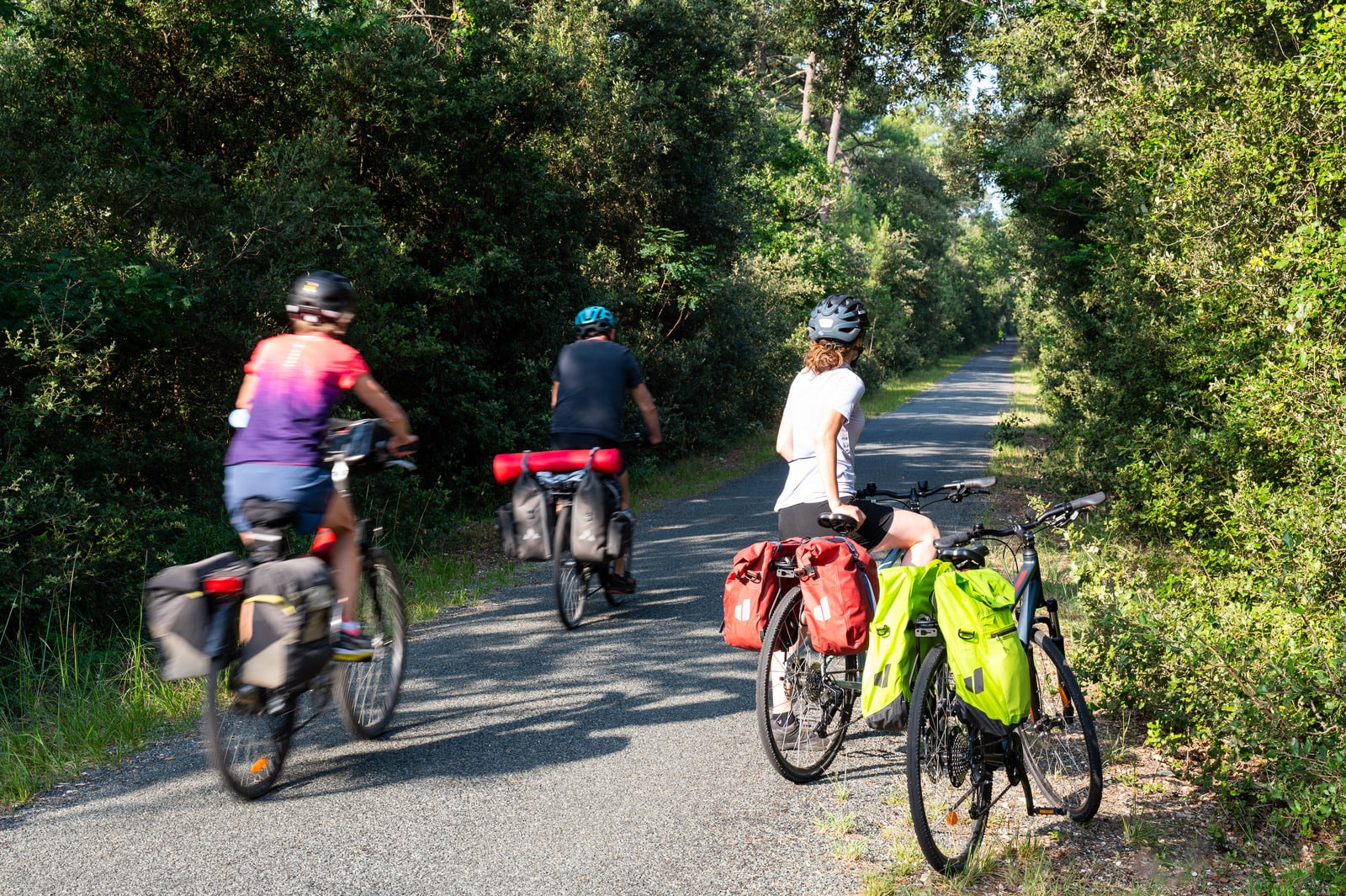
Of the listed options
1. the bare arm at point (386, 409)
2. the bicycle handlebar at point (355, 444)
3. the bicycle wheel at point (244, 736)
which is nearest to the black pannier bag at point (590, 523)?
the bare arm at point (386, 409)

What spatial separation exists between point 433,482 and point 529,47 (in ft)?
17.7

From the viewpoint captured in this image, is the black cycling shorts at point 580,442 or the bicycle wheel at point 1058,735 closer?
the bicycle wheel at point 1058,735

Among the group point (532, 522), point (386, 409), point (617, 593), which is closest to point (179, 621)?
point (386, 409)

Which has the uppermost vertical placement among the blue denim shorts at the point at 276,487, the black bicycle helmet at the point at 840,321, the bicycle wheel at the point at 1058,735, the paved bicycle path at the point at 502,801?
the black bicycle helmet at the point at 840,321

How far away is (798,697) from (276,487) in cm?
243

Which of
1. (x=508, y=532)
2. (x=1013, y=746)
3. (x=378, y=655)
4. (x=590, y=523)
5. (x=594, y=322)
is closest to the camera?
(x=1013, y=746)

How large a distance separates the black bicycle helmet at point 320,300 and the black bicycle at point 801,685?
226 cm

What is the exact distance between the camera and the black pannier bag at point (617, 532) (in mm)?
7125

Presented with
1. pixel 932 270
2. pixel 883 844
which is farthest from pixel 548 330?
pixel 932 270

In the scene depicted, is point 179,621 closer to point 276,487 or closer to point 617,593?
point 276,487

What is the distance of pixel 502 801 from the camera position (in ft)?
14.8

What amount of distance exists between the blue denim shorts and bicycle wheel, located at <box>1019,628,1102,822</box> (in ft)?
9.78

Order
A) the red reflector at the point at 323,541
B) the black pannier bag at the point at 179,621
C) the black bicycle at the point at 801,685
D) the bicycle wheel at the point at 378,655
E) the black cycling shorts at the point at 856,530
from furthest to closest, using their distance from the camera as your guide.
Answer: the bicycle wheel at the point at 378,655
the red reflector at the point at 323,541
the black cycling shorts at the point at 856,530
the black bicycle at the point at 801,685
the black pannier bag at the point at 179,621

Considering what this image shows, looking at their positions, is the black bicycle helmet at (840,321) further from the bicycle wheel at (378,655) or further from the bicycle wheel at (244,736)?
the bicycle wheel at (244,736)
